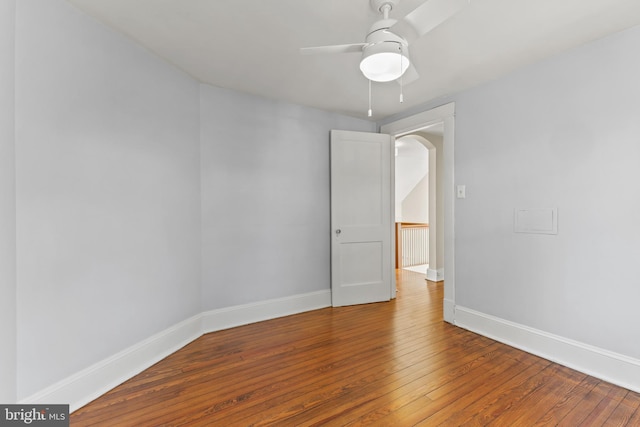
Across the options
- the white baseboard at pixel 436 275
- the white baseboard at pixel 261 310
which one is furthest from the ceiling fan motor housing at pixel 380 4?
the white baseboard at pixel 436 275

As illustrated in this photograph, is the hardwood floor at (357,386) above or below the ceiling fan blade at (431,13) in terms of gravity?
below

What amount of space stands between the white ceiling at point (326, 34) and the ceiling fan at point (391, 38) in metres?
0.34

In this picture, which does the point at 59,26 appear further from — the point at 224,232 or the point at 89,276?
the point at 224,232

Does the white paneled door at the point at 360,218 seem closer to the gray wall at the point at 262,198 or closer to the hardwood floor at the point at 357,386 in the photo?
the gray wall at the point at 262,198

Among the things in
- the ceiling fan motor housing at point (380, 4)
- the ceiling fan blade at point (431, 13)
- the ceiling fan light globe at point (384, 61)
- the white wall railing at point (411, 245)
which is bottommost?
the white wall railing at point (411, 245)

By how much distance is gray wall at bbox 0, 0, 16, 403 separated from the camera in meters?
1.45

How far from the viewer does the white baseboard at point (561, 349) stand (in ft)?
6.66

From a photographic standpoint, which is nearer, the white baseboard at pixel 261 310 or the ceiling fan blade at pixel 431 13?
the ceiling fan blade at pixel 431 13

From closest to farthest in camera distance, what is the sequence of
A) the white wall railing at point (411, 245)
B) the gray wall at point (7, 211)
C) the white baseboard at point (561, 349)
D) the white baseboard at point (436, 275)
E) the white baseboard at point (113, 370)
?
the gray wall at point (7, 211) < the white baseboard at point (113, 370) < the white baseboard at point (561, 349) < the white baseboard at point (436, 275) < the white wall railing at point (411, 245)

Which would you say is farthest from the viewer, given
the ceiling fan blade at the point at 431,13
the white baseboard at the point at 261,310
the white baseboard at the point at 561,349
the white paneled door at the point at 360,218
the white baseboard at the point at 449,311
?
the white paneled door at the point at 360,218

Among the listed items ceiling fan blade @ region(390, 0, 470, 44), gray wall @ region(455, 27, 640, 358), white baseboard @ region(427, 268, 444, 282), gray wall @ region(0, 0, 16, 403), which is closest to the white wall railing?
white baseboard @ region(427, 268, 444, 282)

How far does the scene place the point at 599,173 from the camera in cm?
216

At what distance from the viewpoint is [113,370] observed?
2023mm

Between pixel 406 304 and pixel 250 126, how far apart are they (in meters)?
2.86
